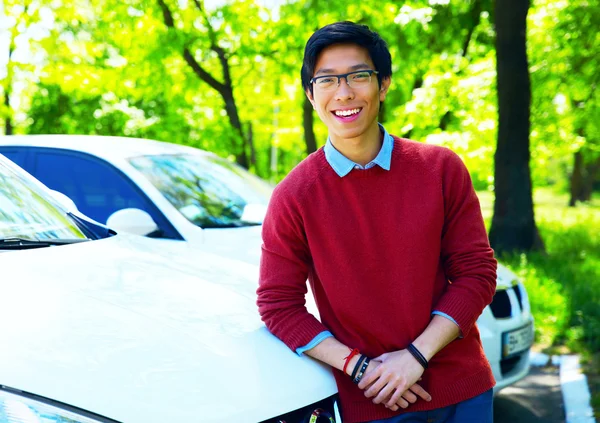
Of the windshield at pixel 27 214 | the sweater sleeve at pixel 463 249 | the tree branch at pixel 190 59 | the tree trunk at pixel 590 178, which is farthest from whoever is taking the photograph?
the tree trunk at pixel 590 178

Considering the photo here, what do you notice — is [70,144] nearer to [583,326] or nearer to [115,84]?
[583,326]

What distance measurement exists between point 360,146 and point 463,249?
44 cm

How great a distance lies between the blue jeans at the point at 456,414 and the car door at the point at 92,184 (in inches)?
105

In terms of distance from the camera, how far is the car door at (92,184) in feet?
15.6

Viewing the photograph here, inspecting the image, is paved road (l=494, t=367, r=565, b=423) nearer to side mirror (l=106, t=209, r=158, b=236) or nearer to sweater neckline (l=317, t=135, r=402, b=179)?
side mirror (l=106, t=209, r=158, b=236)

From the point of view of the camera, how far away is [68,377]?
1801 mm

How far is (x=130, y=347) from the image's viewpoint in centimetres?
196

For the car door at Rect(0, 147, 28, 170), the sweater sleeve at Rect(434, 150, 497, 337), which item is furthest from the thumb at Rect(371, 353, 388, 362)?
the car door at Rect(0, 147, 28, 170)

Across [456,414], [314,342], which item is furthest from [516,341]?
[314,342]

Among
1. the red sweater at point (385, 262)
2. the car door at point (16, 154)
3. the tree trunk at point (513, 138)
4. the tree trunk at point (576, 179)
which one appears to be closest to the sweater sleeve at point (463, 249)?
the red sweater at point (385, 262)

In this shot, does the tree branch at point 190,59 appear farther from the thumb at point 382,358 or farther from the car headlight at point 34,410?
the car headlight at point 34,410

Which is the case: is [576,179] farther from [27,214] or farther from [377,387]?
[377,387]


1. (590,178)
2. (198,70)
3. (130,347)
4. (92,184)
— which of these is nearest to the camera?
(130,347)

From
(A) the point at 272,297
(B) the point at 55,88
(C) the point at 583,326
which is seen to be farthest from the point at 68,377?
(B) the point at 55,88
